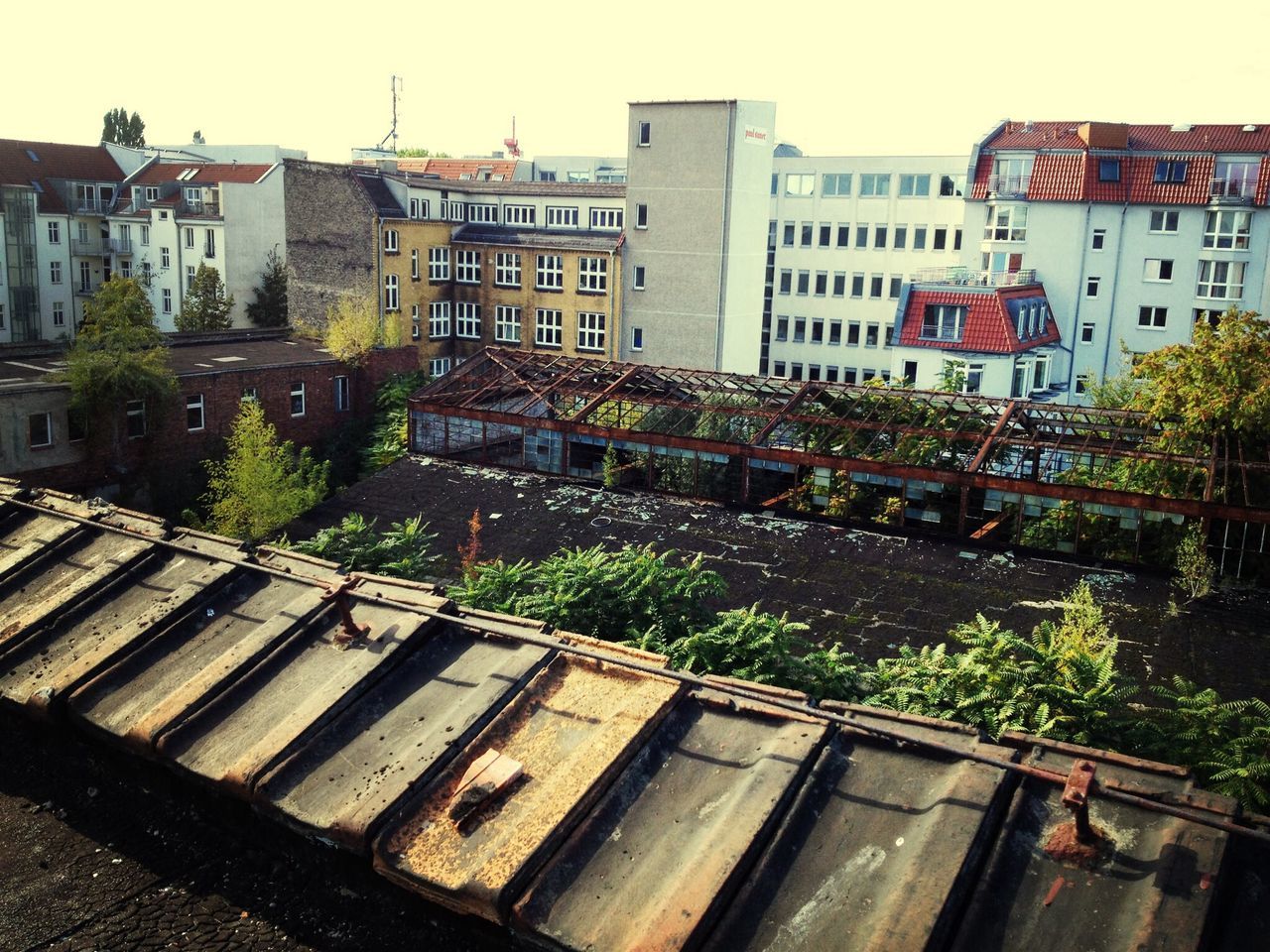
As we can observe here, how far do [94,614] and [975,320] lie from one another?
39.1 m

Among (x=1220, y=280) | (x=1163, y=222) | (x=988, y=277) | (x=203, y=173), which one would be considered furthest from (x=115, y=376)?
(x=1220, y=280)

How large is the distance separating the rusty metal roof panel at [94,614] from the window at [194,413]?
24.7 metres

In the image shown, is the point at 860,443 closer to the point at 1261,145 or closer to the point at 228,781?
the point at 228,781

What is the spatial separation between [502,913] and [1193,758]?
7417mm

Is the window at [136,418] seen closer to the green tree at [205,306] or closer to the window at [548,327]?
the green tree at [205,306]

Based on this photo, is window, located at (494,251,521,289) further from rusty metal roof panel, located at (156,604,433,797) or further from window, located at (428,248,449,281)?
rusty metal roof panel, located at (156,604,433,797)

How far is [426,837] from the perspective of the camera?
17.8 feet

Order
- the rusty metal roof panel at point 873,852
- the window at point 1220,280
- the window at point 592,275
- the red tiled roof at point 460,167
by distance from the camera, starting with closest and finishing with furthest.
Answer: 1. the rusty metal roof panel at point 873,852
2. the window at point 1220,280
3. the window at point 592,275
4. the red tiled roof at point 460,167

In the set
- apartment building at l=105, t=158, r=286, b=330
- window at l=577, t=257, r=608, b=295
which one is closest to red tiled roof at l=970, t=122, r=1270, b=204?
window at l=577, t=257, r=608, b=295

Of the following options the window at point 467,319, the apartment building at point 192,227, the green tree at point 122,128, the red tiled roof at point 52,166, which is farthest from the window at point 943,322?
the green tree at point 122,128

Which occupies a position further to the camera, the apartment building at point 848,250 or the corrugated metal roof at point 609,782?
the apartment building at point 848,250

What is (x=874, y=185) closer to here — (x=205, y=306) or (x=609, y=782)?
(x=205, y=306)

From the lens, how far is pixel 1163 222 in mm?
46125

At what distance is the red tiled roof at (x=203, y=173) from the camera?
53.8m
